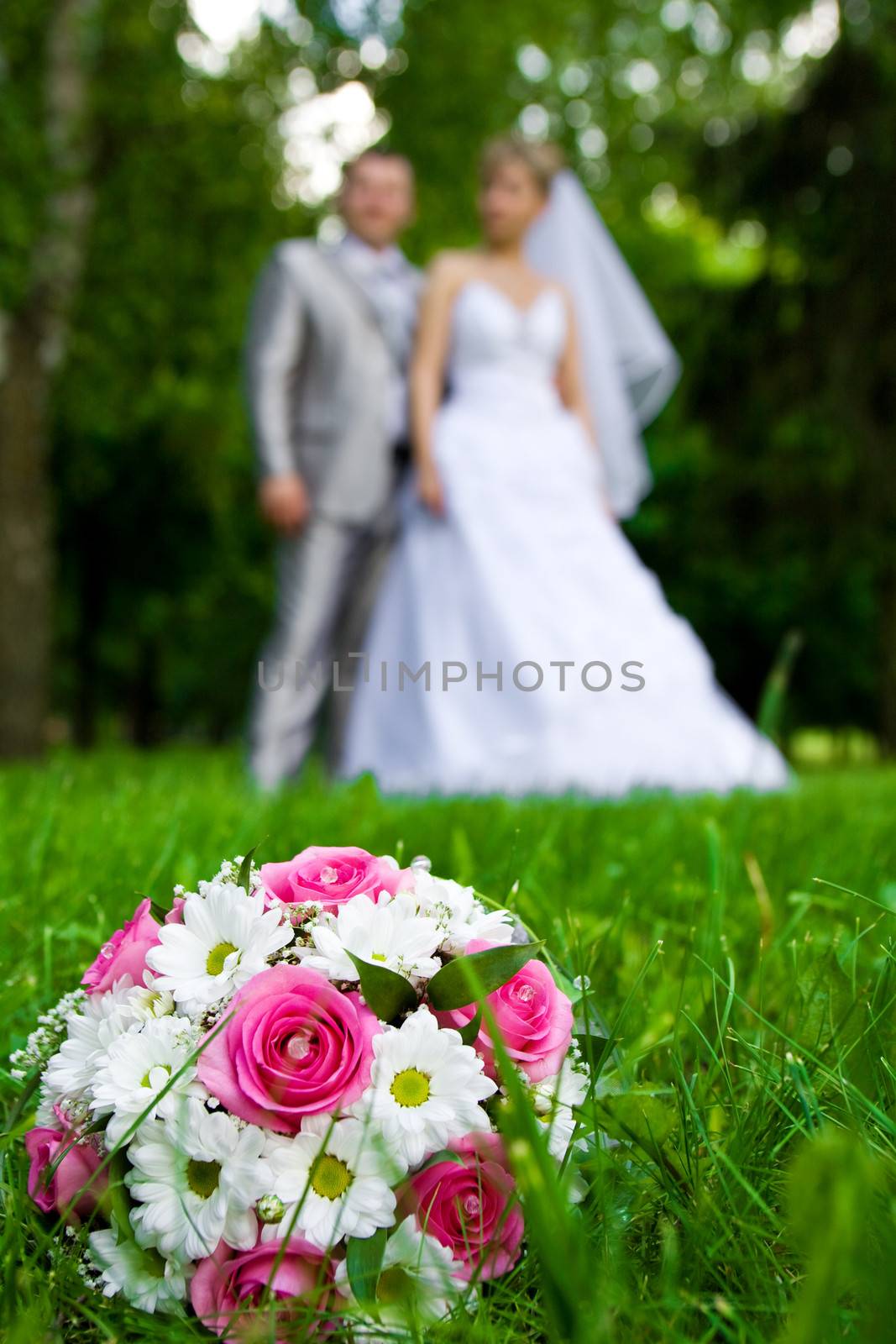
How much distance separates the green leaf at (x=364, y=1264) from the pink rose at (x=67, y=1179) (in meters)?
0.19

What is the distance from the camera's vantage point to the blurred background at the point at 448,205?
7656mm

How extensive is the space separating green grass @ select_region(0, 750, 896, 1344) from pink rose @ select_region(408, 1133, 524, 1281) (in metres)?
0.03

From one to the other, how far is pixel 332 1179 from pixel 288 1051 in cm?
8

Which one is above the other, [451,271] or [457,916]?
[451,271]

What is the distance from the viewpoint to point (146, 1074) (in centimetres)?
80

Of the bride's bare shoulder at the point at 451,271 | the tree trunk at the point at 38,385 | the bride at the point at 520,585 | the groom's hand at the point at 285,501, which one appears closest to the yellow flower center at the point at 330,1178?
the bride at the point at 520,585

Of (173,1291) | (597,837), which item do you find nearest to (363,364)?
(597,837)

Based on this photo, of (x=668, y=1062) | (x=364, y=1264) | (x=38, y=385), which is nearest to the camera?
(x=364, y=1264)

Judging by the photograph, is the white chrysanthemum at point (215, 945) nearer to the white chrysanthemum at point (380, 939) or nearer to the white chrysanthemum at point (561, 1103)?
the white chrysanthemum at point (380, 939)

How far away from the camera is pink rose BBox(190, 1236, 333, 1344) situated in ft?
2.38

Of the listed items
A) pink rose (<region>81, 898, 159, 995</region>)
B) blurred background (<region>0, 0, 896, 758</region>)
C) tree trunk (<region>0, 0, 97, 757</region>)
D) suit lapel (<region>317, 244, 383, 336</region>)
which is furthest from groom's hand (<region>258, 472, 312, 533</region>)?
pink rose (<region>81, 898, 159, 995</region>)

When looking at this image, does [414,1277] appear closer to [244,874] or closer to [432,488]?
[244,874]

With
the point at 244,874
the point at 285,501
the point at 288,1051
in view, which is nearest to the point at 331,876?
the point at 244,874

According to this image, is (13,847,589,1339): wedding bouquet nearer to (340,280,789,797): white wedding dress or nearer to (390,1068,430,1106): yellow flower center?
(390,1068,430,1106): yellow flower center
